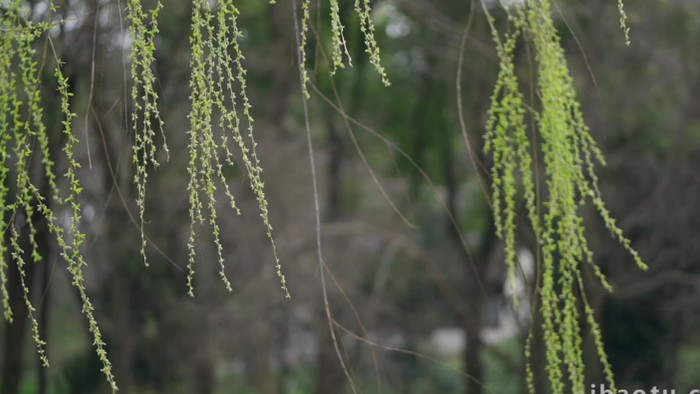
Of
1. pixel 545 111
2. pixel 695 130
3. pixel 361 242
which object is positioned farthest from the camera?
pixel 361 242

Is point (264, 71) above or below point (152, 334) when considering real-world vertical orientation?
above

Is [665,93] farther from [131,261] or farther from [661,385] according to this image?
[131,261]

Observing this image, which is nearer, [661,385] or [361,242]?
[661,385]

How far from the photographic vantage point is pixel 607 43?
29.5 ft

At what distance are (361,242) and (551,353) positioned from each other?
924 centimetres

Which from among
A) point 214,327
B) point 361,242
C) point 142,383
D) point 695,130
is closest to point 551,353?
point 214,327

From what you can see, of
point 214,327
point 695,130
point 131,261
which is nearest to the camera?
point 131,261

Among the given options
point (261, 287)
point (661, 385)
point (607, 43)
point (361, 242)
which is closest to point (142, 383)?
point (261, 287)

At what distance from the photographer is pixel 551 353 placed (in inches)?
70.0

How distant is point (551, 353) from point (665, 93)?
25.6 ft

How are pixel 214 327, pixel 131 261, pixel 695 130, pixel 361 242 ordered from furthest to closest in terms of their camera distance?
pixel 361 242, pixel 695 130, pixel 214 327, pixel 131 261

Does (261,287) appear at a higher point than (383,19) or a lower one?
lower

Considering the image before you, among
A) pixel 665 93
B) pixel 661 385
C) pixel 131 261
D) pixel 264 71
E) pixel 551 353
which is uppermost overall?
pixel 264 71

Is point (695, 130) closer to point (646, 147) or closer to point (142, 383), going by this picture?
point (646, 147)
